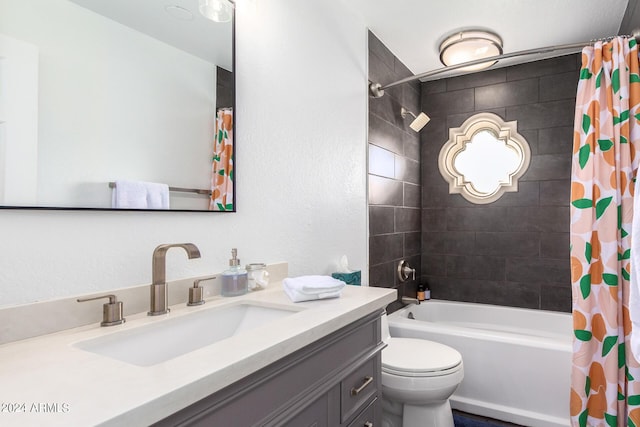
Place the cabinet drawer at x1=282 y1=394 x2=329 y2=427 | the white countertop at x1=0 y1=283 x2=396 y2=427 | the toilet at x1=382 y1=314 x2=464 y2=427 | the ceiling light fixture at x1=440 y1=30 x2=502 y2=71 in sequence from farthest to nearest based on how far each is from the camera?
the ceiling light fixture at x1=440 y1=30 x2=502 y2=71 → the toilet at x1=382 y1=314 x2=464 y2=427 → the cabinet drawer at x1=282 y1=394 x2=329 y2=427 → the white countertop at x1=0 y1=283 x2=396 y2=427

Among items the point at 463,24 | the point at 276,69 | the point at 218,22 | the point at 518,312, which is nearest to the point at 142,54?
the point at 218,22

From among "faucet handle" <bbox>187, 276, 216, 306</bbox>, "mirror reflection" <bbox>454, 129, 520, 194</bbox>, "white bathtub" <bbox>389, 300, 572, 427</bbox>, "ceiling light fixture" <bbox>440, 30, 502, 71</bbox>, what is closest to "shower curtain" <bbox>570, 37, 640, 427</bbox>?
"white bathtub" <bbox>389, 300, 572, 427</bbox>

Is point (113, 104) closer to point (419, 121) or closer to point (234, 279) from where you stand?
point (234, 279)

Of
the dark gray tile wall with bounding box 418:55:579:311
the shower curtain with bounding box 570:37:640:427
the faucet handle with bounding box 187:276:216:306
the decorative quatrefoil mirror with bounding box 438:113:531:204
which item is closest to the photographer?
the faucet handle with bounding box 187:276:216:306

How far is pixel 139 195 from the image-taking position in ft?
3.54

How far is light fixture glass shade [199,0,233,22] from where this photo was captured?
4.31 ft

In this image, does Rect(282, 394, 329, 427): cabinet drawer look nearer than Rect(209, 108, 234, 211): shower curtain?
Yes

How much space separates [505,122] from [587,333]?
1758 mm

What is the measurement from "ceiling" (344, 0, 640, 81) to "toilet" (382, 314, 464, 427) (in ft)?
6.40

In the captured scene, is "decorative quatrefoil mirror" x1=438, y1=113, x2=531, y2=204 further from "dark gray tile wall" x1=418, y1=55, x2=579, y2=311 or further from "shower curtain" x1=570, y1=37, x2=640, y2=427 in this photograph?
"shower curtain" x1=570, y1=37, x2=640, y2=427

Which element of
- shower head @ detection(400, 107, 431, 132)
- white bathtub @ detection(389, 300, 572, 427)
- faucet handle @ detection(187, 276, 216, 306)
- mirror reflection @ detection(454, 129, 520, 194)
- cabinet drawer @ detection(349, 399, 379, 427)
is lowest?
white bathtub @ detection(389, 300, 572, 427)

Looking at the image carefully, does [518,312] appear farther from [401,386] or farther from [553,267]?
[401,386]

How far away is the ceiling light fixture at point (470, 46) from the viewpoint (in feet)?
7.95

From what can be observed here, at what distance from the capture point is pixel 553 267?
2.79 metres
